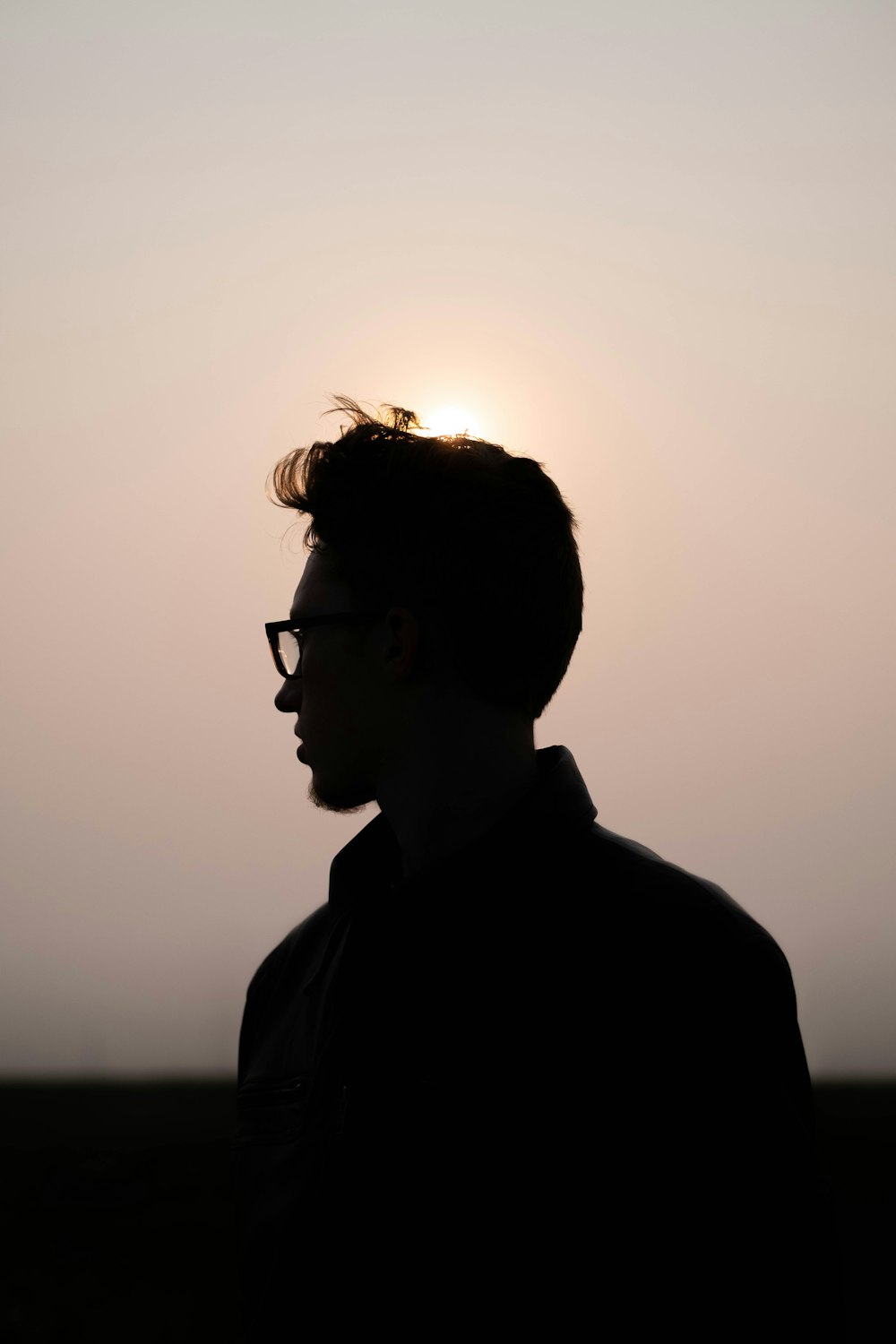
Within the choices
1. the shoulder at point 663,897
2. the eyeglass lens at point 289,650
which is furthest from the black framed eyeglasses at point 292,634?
the shoulder at point 663,897

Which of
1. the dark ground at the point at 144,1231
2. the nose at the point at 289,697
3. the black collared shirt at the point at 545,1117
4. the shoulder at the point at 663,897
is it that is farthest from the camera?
the dark ground at the point at 144,1231

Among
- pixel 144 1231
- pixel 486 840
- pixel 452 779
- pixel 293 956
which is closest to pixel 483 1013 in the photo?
pixel 486 840

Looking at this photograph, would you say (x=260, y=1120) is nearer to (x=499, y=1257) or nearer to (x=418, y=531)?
(x=499, y=1257)

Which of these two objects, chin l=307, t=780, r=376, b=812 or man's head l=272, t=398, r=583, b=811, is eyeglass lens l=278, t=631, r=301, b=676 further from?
chin l=307, t=780, r=376, b=812

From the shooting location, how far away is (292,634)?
8.26 ft

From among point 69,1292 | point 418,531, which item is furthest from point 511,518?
point 69,1292

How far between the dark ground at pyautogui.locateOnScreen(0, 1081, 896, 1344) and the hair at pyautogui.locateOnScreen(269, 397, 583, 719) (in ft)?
22.4

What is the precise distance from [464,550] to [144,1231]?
19.4 m

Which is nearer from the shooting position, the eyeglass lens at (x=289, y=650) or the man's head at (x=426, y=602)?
the man's head at (x=426, y=602)

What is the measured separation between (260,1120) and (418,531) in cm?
138

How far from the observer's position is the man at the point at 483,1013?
1.75 m

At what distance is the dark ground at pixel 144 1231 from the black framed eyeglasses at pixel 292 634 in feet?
21.6

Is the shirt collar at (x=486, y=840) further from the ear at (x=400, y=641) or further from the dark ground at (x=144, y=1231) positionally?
the dark ground at (x=144, y=1231)

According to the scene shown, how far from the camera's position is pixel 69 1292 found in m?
15.6
